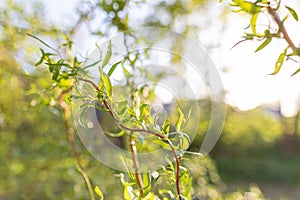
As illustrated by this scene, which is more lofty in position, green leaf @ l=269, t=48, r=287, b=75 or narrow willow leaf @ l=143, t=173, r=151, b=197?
green leaf @ l=269, t=48, r=287, b=75

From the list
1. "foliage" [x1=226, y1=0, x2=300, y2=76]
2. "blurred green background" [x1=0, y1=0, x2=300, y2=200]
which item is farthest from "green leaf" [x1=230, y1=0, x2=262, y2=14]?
"blurred green background" [x1=0, y1=0, x2=300, y2=200]

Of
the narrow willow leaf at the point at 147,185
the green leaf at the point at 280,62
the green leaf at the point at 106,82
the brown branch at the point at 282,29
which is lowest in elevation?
the narrow willow leaf at the point at 147,185

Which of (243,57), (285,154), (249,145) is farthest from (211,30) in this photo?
(285,154)

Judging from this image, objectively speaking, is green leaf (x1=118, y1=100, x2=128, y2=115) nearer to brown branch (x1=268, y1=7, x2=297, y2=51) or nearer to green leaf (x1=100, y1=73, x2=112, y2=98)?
green leaf (x1=100, y1=73, x2=112, y2=98)

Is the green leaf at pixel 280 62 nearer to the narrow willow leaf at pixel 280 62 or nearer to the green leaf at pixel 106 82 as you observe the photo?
the narrow willow leaf at pixel 280 62

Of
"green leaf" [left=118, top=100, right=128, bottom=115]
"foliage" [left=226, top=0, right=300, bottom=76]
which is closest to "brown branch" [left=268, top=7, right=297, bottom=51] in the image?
"foliage" [left=226, top=0, right=300, bottom=76]

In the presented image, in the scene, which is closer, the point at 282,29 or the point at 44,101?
the point at 282,29

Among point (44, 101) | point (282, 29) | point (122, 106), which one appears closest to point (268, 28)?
point (282, 29)

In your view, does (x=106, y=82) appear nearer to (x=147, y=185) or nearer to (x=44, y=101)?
(x=147, y=185)

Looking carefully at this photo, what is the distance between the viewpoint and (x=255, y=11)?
0.26 meters

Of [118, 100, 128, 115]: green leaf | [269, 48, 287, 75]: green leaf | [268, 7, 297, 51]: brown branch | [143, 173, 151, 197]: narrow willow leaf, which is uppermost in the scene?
[268, 7, 297, 51]: brown branch

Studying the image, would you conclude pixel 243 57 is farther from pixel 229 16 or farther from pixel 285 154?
pixel 285 154

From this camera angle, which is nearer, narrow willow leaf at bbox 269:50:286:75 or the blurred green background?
narrow willow leaf at bbox 269:50:286:75

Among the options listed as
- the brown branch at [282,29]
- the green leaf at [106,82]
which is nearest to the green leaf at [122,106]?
the green leaf at [106,82]
